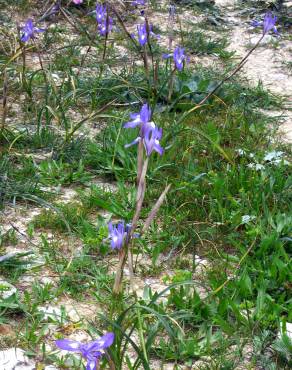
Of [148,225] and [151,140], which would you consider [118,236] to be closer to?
[148,225]

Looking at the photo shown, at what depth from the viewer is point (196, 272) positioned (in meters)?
3.03

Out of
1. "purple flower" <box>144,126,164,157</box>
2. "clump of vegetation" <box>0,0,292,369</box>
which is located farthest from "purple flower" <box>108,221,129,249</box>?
"purple flower" <box>144,126,164,157</box>

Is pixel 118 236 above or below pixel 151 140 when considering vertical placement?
below

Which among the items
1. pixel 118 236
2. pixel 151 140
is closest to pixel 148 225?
pixel 118 236

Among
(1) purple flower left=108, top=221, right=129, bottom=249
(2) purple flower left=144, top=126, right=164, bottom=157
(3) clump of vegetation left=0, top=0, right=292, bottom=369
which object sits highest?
(2) purple flower left=144, top=126, right=164, bottom=157

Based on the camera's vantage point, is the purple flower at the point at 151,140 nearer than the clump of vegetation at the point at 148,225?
Yes

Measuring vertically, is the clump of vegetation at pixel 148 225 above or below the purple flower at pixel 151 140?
below

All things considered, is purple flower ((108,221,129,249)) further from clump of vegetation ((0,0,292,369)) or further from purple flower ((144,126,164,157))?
purple flower ((144,126,164,157))

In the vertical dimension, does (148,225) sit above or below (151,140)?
below

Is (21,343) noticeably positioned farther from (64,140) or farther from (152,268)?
(64,140)

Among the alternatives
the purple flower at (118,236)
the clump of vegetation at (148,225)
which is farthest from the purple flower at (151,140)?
the purple flower at (118,236)

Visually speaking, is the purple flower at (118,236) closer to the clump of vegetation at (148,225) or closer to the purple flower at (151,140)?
the clump of vegetation at (148,225)

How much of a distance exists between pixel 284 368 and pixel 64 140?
196cm

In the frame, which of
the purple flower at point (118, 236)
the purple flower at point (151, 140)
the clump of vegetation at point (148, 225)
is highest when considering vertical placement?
the purple flower at point (151, 140)
